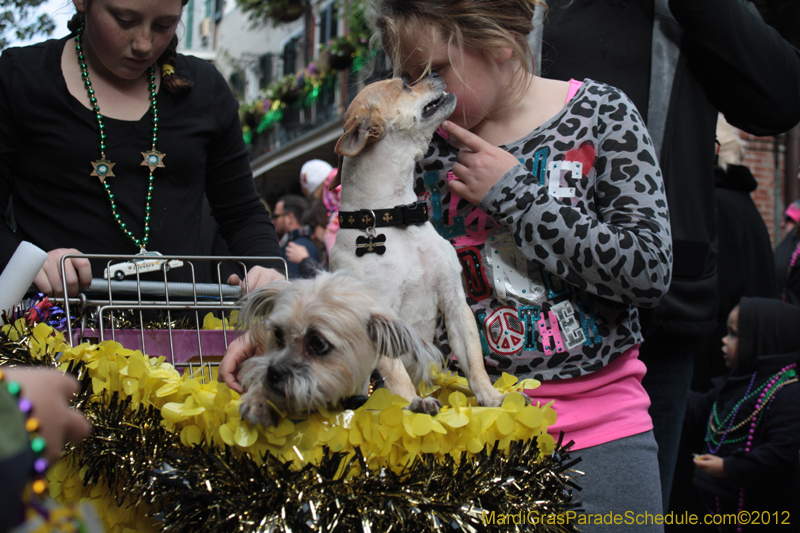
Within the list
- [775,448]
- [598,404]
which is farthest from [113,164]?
[775,448]

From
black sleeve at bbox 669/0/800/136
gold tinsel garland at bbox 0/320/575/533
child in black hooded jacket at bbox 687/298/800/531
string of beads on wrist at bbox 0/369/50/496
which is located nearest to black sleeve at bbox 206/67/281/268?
gold tinsel garland at bbox 0/320/575/533

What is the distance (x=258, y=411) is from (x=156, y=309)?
2.59 ft

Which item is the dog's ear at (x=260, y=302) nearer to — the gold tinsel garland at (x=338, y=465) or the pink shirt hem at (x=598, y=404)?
the gold tinsel garland at (x=338, y=465)

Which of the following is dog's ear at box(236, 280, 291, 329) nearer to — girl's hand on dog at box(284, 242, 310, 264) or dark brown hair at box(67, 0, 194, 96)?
dark brown hair at box(67, 0, 194, 96)

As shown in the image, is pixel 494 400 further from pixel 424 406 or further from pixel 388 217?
pixel 388 217

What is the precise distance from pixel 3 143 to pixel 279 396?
140cm

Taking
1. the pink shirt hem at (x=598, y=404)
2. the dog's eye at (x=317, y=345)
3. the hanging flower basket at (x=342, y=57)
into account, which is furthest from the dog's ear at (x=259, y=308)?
the hanging flower basket at (x=342, y=57)

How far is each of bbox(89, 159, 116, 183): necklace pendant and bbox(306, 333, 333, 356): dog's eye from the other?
117 centimetres

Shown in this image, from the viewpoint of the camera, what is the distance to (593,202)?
5.87 feet

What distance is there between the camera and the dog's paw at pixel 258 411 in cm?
120

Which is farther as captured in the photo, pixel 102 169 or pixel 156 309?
pixel 102 169

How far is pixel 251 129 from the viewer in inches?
782

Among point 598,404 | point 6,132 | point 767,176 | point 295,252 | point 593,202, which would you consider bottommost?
point 767,176

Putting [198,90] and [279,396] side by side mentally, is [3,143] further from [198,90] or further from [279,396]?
[279,396]
